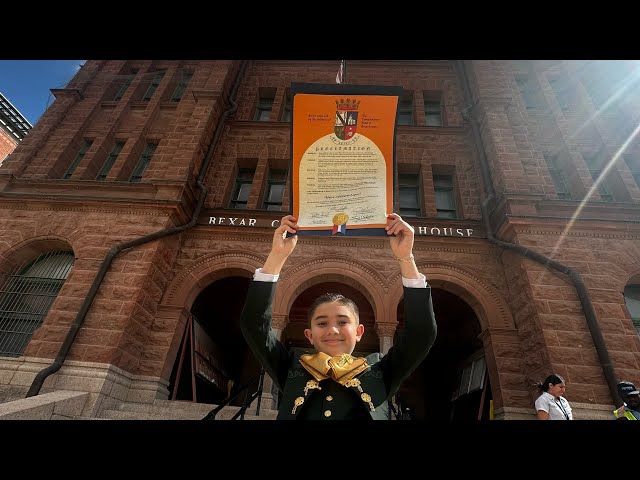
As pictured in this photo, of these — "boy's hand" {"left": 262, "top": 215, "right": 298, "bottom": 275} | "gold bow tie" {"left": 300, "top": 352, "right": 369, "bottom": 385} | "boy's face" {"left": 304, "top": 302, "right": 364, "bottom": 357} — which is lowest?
"gold bow tie" {"left": 300, "top": 352, "right": 369, "bottom": 385}

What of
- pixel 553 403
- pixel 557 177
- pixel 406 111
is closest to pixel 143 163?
pixel 406 111

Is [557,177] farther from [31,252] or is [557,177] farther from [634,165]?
[31,252]

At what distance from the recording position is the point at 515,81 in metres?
11.0

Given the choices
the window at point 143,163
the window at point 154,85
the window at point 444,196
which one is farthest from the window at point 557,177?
the window at point 154,85

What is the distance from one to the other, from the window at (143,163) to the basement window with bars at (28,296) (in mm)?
3136

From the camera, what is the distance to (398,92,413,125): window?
12.0 m

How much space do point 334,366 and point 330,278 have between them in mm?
6092

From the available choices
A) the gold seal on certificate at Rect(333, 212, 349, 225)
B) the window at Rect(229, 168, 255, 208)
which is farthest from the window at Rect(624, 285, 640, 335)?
the window at Rect(229, 168, 255, 208)

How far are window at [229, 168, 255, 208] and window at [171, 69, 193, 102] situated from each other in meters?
4.05

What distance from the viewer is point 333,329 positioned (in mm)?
2195

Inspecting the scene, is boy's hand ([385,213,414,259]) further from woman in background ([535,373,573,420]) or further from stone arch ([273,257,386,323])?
stone arch ([273,257,386,323])

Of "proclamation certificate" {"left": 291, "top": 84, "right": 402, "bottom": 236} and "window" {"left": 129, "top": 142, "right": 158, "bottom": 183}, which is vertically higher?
"window" {"left": 129, "top": 142, "right": 158, "bottom": 183}

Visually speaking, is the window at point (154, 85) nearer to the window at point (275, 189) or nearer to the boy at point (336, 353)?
the window at point (275, 189)
